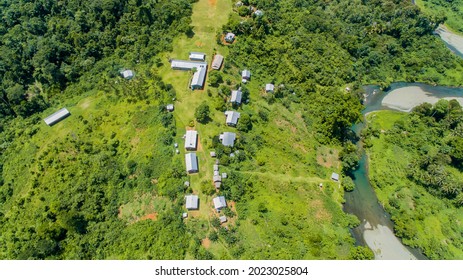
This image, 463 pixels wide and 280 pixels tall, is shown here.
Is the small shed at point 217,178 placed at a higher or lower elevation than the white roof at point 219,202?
higher

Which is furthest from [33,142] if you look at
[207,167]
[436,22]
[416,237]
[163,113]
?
[436,22]

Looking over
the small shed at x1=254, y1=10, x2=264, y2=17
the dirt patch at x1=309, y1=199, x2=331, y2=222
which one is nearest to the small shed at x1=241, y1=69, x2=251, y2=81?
the small shed at x1=254, y1=10, x2=264, y2=17

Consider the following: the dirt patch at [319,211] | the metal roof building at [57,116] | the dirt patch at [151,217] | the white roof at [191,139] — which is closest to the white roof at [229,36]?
the white roof at [191,139]

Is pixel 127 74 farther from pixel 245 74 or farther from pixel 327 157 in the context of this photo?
pixel 327 157

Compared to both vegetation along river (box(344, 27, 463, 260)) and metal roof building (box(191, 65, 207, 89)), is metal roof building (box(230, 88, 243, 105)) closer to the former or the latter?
metal roof building (box(191, 65, 207, 89))

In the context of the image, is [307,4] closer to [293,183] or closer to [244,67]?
[244,67]

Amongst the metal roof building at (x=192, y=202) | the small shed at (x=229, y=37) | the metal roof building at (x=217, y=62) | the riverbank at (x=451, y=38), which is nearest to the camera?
the metal roof building at (x=192, y=202)

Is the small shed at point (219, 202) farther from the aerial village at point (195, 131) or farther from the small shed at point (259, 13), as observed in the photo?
the small shed at point (259, 13)
